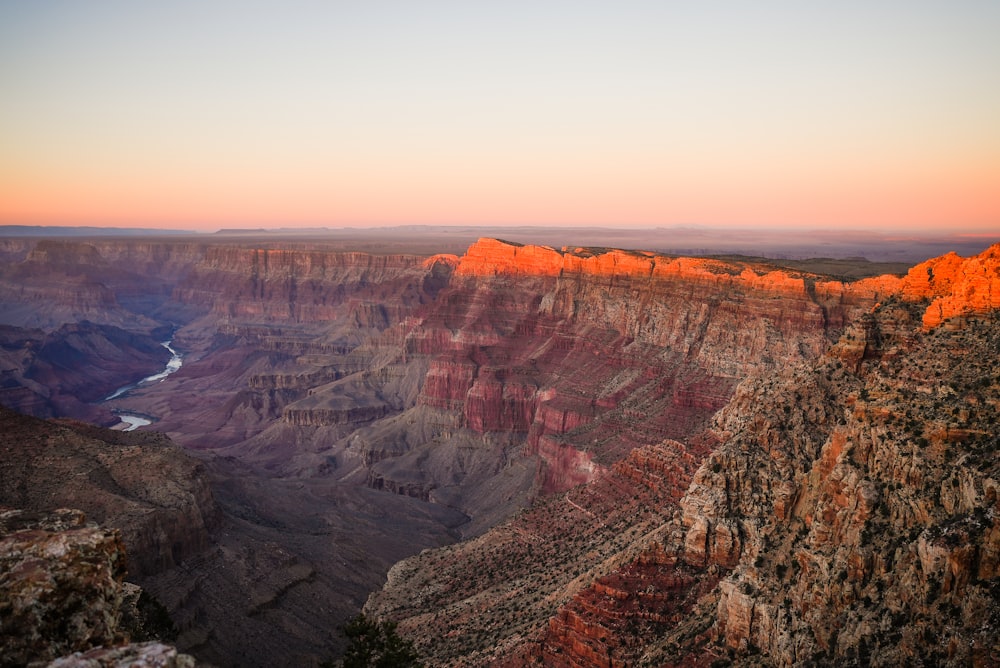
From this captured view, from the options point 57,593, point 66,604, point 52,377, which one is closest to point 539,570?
point 66,604

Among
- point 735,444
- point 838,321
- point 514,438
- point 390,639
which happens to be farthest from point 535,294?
point 390,639

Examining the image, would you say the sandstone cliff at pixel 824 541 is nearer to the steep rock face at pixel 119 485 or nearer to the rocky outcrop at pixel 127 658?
the steep rock face at pixel 119 485

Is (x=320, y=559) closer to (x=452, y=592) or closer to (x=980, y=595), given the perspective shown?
(x=452, y=592)

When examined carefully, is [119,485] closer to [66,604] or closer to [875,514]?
[66,604]

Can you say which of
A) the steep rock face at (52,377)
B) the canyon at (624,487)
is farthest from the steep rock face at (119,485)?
the steep rock face at (52,377)

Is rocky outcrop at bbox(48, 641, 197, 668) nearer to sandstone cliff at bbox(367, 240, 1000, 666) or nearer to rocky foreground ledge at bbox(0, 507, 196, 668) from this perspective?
rocky foreground ledge at bbox(0, 507, 196, 668)

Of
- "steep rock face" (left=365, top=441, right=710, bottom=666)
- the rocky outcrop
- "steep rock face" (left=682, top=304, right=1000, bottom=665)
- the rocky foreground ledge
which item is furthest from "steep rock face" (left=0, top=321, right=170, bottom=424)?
the rocky outcrop
